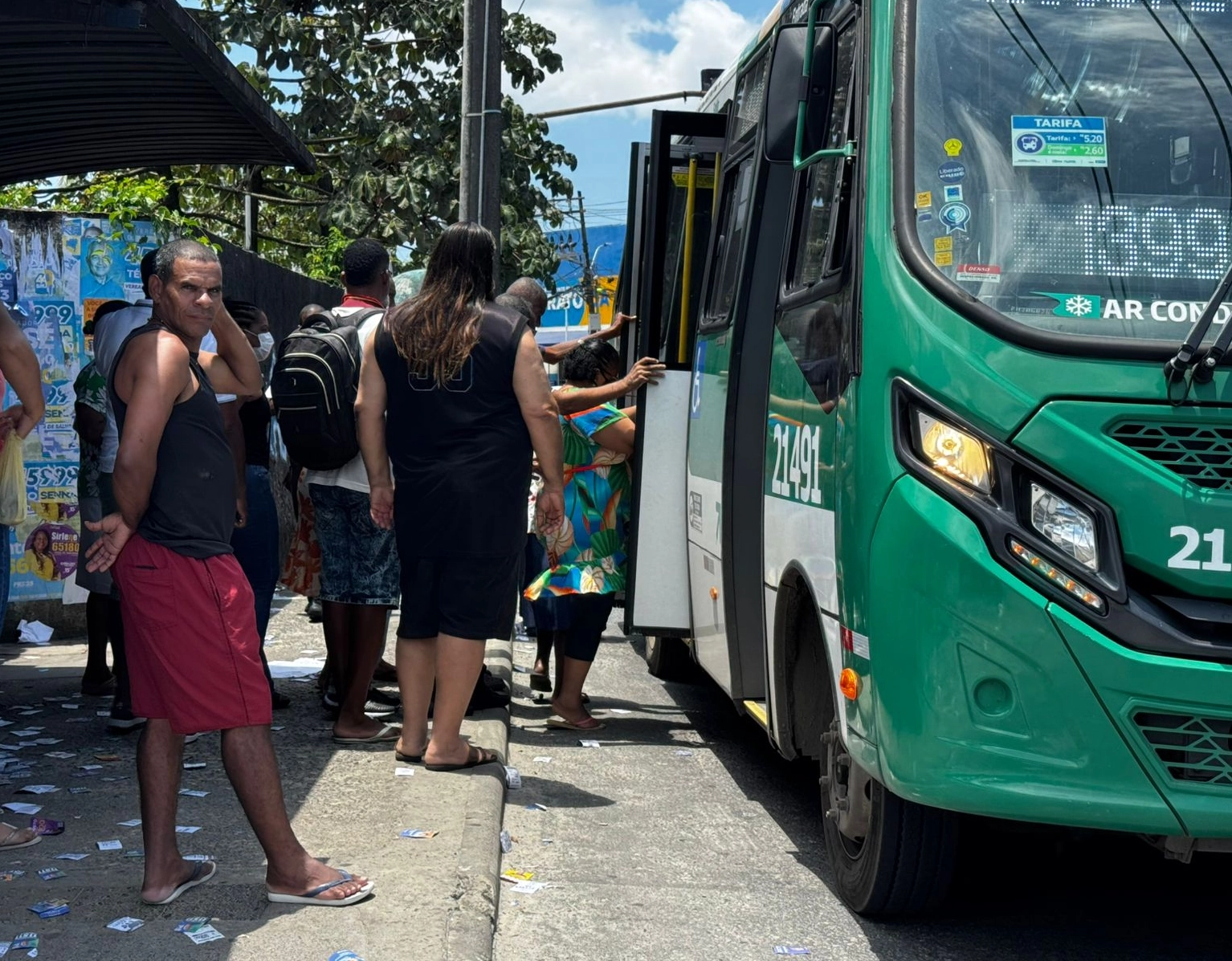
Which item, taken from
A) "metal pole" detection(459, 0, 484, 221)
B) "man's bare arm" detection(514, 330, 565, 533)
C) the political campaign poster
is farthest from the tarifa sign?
"metal pole" detection(459, 0, 484, 221)

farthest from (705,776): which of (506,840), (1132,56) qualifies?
(1132,56)

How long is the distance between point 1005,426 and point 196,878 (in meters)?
2.66

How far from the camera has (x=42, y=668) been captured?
27.4ft

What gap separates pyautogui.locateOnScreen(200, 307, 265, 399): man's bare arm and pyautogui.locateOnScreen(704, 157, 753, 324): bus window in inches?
81.5

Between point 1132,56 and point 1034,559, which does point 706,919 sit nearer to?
point 1034,559

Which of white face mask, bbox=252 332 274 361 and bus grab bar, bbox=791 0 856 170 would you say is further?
white face mask, bbox=252 332 274 361

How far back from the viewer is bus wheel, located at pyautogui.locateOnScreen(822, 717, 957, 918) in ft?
14.8

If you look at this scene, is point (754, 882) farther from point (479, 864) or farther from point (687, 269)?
point (687, 269)

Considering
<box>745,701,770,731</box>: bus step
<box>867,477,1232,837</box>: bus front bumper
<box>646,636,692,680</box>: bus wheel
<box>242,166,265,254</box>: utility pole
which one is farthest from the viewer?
<box>242,166,265,254</box>: utility pole

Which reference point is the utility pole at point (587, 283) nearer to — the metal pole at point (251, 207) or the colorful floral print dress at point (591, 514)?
the metal pole at point (251, 207)

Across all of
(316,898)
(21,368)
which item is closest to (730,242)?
(21,368)

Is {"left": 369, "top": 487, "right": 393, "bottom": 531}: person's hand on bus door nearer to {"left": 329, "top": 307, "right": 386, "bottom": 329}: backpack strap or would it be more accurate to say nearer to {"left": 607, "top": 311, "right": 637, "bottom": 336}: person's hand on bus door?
{"left": 329, "top": 307, "right": 386, "bottom": 329}: backpack strap

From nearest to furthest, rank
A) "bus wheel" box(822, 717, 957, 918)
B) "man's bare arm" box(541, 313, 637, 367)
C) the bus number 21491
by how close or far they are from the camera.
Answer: "bus wheel" box(822, 717, 957, 918), the bus number 21491, "man's bare arm" box(541, 313, 637, 367)

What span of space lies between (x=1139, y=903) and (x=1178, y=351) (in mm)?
2149
